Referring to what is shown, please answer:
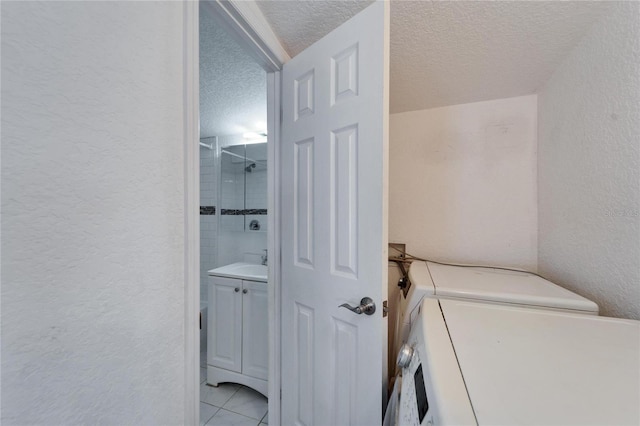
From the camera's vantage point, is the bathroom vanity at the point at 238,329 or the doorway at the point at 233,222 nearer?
the doorway at the point at 233,222

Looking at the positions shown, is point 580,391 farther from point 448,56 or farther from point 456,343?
point 448,56

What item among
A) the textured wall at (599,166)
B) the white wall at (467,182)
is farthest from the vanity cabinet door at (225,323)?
the textured wall at (599,166)

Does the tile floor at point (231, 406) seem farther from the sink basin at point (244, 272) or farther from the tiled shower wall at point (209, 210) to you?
the tiled shower wall at point (209, 210)

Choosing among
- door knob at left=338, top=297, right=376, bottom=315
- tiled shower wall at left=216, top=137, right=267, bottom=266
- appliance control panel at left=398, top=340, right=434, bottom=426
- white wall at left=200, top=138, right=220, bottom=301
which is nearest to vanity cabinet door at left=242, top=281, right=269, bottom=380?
tiled shower wall at left=216, top=137, right=267, bottom=266

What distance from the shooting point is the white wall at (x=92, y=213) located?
0.36 m

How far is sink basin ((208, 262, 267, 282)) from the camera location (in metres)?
1.64

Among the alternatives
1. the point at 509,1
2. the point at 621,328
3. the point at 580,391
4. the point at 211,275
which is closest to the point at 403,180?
the point at 509,1

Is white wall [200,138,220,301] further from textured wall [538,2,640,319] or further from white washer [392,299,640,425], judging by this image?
textured wall [538,2,640,319]

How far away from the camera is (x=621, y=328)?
23.5 inches

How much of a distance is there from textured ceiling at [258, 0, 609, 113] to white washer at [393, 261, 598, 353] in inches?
41.9

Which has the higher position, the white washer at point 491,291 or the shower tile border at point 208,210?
the shower tile border at point 208,210

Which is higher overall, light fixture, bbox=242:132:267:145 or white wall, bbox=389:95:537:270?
light fixture, bbox=242:132:267:145

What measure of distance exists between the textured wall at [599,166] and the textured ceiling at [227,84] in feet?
4.78

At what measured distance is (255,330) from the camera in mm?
1581
